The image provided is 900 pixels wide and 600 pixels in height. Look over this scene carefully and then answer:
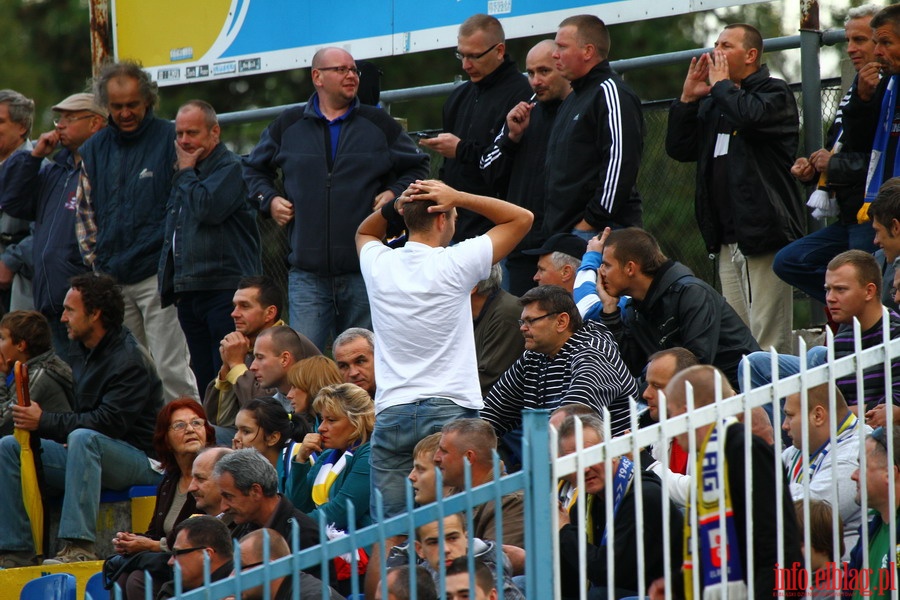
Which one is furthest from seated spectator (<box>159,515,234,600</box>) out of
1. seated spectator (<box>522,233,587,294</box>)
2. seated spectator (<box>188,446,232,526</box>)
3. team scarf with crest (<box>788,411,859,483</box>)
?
seated spectator (<box>522,233,587,294</box>)

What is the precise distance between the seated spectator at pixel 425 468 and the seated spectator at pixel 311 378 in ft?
6.33

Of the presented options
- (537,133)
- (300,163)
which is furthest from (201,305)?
(537,133)

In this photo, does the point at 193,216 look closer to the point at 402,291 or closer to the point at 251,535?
the point at 402,291

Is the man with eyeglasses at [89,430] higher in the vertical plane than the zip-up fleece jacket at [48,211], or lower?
lower

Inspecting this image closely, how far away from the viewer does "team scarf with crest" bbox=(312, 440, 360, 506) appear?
737 cm

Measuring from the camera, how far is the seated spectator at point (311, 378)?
26.7 feet

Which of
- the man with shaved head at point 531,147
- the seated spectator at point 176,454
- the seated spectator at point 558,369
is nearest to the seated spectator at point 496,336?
the seated spectator at point 558,369

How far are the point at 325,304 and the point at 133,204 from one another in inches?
69.2

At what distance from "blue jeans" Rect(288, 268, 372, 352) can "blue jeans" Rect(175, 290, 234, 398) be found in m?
0.67

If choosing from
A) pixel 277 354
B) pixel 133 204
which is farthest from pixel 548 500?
pixel 133 204

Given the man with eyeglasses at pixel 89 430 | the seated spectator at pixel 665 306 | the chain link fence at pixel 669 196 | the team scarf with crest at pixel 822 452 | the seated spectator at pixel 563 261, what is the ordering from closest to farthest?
the team scarf with crest at pixel 822 452, the seated spectator at pixel 665 306, the seated spectator at pixel 563 261, the man with eyeglasses at pixel 89 430, the chain link fence at pixel 669 196

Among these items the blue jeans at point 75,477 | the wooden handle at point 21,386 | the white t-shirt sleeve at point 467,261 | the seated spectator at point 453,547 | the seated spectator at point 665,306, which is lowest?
the blue jeans at point 75,477

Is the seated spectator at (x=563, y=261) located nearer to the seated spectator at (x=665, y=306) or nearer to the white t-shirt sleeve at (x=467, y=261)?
the seated spectator at (x=665, y=306)

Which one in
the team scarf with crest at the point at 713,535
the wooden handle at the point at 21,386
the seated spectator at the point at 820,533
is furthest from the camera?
the wooden handle at the point at 21,386
